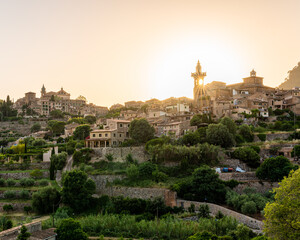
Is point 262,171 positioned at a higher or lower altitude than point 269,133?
lower

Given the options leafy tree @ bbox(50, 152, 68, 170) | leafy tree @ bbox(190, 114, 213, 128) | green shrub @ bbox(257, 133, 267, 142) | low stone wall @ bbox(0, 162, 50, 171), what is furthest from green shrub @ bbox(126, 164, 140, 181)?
green shrub @ bbox(257, 133, 267, 142)

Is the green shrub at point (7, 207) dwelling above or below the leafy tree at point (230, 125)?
below

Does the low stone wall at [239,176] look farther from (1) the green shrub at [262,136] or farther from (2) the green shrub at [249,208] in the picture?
(1) the green shrub at [262,136]

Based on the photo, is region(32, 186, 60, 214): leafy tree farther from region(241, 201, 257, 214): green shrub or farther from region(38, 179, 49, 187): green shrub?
region(241, 201, 257, 214): green shrub

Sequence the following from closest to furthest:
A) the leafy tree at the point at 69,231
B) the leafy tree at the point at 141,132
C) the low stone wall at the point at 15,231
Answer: the low stone wall at the point at 15,231 < the leafy tree at the point at 69,231 < the leafy tree at the point at 141,132

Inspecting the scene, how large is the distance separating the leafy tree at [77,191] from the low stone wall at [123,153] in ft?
25.4

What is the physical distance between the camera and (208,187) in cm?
2894

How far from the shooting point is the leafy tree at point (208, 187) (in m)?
28.8

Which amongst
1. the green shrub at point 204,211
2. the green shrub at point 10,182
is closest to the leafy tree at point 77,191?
the green shrub at point 10,182

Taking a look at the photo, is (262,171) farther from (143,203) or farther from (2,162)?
(2,162)

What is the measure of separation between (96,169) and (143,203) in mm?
10376

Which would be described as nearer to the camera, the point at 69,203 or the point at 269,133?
the point at 69,203

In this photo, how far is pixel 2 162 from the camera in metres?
42.3

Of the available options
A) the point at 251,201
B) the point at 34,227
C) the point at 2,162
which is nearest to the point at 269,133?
the point at 251,201
